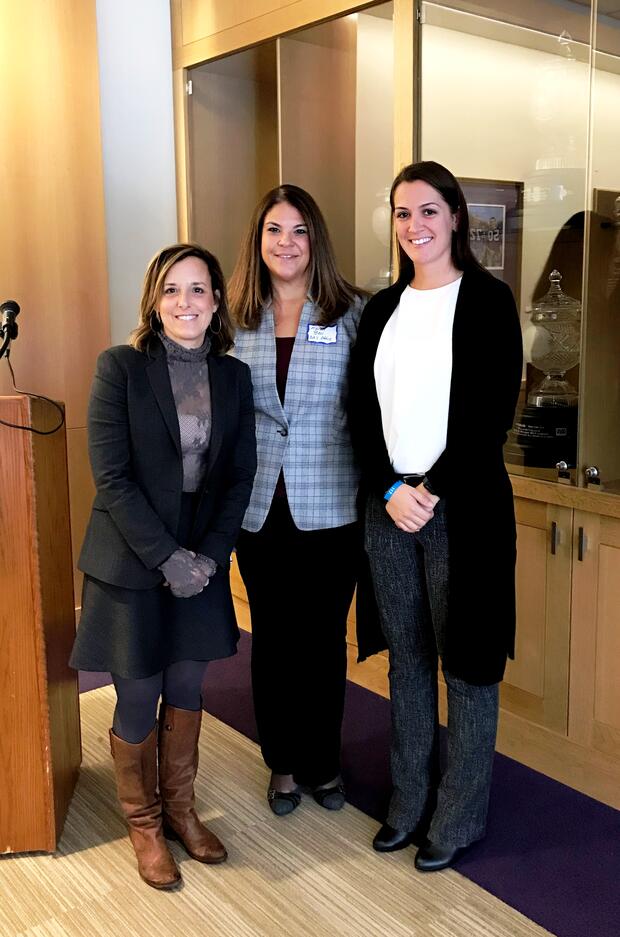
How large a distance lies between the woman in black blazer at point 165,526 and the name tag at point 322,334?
8.1 inches

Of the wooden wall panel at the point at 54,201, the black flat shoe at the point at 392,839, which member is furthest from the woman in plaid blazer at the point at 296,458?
the wooden wall panel at the point at 54,201

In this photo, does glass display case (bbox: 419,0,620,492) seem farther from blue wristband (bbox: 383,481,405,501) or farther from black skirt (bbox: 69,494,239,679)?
black skirt (bbox: 69,494,239,679)

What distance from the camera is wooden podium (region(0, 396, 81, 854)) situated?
2.14 m

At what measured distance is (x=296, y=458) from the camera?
2275 millimetres

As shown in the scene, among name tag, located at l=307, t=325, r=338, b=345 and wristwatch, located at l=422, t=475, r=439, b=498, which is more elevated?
name tag, located at l=307, t=325, r=338, b=345

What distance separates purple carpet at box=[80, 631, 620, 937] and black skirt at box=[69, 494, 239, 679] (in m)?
0.74

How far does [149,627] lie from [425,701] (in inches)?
28.6

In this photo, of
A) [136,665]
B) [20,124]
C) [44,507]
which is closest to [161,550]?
[136,665]

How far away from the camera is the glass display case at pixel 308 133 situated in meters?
3.02

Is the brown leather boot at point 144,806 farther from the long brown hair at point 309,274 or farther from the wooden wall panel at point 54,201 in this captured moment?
the wooden wall panel at point 54,201

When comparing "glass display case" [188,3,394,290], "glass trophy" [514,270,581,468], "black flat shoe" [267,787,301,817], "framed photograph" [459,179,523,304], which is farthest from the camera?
"glass display case" [188,3,394,290]

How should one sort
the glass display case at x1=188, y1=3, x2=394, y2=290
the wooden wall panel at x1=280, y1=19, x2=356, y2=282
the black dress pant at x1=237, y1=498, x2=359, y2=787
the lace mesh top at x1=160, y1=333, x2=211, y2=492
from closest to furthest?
the lace mesh top at x1=160, y1=333, x2=211, y2=492 → the black dress pant at x1=237, y1=498, x2=359, y2=787 → the glass display case at x1=188, y1=3, x2=394, y2=290 → the wooden wall panel at x1=280, y1=19, x2=356, y2=282

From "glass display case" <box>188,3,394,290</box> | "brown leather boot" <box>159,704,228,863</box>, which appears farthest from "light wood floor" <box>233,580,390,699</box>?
"glass display case" <box>188,3,394,290</box>

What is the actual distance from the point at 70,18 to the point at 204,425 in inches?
86.6
